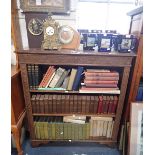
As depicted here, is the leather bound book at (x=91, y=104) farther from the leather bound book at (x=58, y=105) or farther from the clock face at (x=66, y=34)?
the clock face at (x=66, y=34)

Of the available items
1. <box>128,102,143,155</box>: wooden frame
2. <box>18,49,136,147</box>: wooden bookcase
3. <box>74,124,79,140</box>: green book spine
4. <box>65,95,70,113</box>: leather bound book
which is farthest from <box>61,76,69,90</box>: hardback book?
<box>128,102,143,155</box>: wooden frame

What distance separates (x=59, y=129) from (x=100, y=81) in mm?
682

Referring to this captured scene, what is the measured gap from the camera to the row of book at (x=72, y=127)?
1750mm

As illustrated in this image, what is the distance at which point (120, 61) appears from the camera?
57.9 inches

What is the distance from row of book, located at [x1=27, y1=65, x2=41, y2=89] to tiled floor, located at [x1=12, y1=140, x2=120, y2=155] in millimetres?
736


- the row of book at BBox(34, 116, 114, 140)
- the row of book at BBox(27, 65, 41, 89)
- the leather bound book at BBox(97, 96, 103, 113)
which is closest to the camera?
the row of book at BBox(27, 65, 41, 89)

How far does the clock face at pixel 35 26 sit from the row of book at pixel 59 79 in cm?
36

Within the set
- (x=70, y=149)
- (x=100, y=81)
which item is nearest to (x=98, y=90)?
(x=100, y=81)

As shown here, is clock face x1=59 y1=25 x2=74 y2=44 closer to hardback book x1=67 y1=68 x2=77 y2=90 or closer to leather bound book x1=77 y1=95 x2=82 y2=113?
hardback book x1=67 y1=68 x2=77 y2=90

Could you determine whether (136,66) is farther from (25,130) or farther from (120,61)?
Answer: (25,130)

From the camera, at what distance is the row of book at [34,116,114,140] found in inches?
68.9

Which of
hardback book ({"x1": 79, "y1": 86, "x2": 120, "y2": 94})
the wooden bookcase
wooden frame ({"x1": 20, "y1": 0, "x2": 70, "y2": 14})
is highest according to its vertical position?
wooden frame ({"x1": 20, "y1": 0, "x2": 70, "y2": 14})
